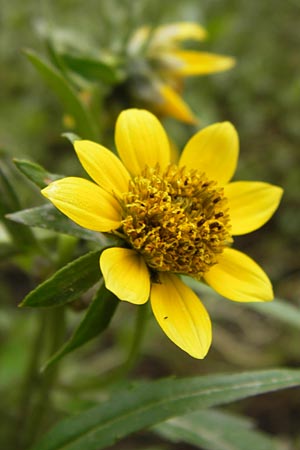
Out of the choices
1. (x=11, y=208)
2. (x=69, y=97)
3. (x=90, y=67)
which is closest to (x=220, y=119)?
(x=90, y=67)

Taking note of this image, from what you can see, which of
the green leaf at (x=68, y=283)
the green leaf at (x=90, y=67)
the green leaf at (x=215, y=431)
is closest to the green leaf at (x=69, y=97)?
the green leaf at (x=90, y=67)

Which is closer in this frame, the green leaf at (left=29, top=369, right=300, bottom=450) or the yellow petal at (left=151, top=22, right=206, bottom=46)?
the green leaf at (left=29, top=369, right=300, bottom=450)

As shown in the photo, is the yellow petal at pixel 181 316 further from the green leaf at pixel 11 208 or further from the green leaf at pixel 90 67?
the green leaf at pixel 90 67

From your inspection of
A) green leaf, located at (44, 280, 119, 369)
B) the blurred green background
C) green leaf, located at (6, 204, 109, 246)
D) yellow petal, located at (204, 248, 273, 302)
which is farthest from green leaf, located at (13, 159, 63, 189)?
the blurred green background

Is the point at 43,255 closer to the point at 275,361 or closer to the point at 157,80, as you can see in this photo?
the point at 157,80

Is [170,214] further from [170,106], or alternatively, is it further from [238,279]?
[170,106]

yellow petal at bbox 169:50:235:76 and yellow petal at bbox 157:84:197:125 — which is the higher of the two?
yellow petal at bbox 169:50:235:76

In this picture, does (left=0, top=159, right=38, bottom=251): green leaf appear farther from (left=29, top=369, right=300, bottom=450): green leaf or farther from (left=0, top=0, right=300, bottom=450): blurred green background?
A: (left=0, top=0, right=300, bottom=450): blurred green background
